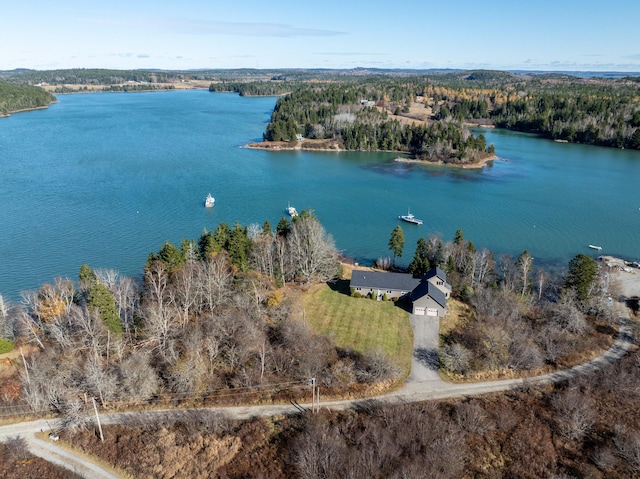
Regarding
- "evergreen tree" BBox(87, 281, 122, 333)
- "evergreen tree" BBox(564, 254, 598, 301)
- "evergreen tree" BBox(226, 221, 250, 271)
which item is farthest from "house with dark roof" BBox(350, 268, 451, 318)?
"evergreen tree" BBox(87, 281, 122, 333)

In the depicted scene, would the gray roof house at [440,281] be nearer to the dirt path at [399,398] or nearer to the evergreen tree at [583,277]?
the dirt path at [399,398]

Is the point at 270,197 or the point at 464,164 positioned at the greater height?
the point at 464,164

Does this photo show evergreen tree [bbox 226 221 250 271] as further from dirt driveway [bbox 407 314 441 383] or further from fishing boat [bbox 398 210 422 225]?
fishing boat [bbox 398 210 422 225]

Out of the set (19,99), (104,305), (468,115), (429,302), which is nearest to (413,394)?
(429,302)

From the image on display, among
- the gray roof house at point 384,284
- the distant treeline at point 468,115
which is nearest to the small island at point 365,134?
the distant treeline at point 468,115

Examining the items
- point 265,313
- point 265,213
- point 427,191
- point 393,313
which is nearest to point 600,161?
point 427,191

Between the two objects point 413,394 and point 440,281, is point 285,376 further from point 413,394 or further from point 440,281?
point 440,281

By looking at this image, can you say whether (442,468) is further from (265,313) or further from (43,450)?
(43,450)
